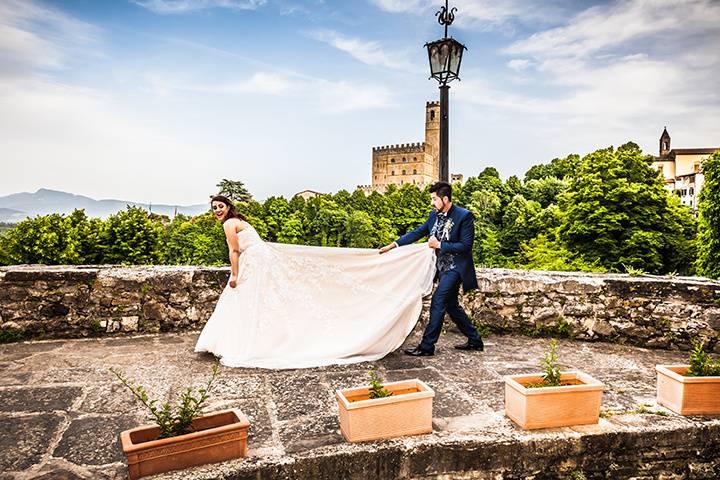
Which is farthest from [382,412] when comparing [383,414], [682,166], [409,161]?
[409,161]

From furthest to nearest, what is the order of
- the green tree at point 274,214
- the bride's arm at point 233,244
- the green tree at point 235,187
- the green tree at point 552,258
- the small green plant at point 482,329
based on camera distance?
the green tree at point 235,187, the green tree at point 274,214, the green tree at point 552,258, the small green plant at point 482,329, the bride's arm at point 233,244

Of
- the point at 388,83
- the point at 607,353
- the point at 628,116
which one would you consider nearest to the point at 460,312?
the point at 607,353

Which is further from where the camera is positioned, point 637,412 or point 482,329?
point 482,329

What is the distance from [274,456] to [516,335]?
165 inches

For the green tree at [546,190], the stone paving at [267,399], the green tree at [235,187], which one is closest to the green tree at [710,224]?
the green tree at [546,190]

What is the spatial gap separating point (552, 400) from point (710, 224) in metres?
29.3

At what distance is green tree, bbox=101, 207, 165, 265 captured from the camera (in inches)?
1086

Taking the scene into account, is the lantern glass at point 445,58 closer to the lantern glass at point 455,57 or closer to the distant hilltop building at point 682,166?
the lantern glass at point 455,57

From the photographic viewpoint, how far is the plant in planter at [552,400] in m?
3.29

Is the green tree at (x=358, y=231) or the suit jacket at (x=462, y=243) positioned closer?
the suit jacket at (x=462, y=243)

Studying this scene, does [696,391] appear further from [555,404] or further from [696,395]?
[555,404]

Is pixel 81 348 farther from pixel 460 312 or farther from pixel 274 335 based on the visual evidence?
pixel 460 312

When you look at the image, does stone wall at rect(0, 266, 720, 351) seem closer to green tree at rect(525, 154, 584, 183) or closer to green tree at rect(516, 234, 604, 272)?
green tree at rect(516, 234, 604, 272)

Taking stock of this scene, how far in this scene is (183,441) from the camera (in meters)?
2.66
